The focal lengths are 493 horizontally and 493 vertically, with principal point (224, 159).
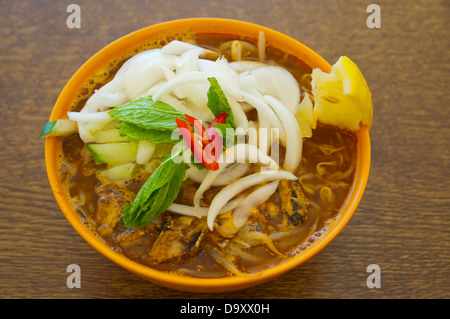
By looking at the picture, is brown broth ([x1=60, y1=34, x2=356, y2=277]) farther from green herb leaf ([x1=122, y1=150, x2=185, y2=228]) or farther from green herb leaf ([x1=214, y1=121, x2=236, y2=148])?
green herb leaf ([x1=214, y1=121, x2=236, y2=148])

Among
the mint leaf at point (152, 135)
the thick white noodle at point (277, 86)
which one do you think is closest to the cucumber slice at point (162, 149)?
the mint leaf at point (152, 135)

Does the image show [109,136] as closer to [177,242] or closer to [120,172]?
[120,172]

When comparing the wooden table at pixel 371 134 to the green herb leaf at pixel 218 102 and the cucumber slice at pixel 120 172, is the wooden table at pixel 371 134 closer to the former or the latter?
the cucumber slice at pixel 120 172

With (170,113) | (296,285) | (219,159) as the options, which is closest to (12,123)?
(170,113)
